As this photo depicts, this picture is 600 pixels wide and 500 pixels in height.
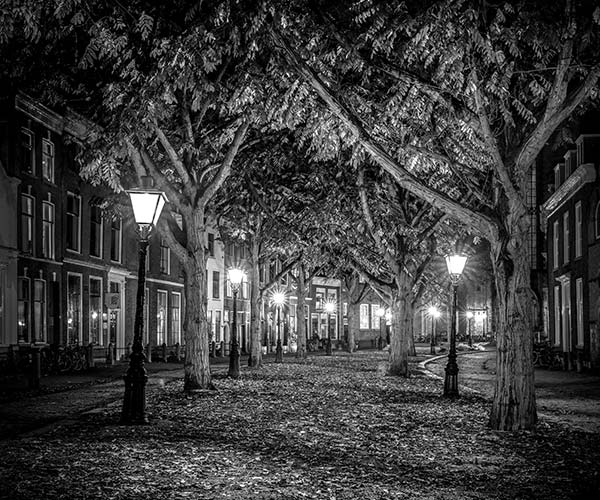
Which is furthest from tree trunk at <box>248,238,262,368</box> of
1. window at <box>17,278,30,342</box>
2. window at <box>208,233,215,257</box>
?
window at <box>208,233,215,257</box>

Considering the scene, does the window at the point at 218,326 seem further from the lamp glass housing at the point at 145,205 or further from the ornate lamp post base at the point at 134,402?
the ornate lamp post base at the point at 134,402

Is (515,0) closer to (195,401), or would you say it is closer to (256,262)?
(195,401)

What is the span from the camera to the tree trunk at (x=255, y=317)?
3397 centimetres

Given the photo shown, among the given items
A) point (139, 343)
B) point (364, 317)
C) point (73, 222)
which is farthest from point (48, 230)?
point (364, 317)

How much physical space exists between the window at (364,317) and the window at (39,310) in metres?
60.3

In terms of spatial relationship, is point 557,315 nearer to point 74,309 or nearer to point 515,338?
point 74,309

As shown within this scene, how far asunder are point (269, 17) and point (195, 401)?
9.05 m

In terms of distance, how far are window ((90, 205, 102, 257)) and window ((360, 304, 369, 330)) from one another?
5406 cm

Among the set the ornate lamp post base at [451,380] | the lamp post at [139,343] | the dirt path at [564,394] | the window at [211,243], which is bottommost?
the dirt path at [564,394]

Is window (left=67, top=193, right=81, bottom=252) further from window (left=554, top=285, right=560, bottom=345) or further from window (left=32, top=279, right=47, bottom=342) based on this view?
window (left=554, top=285, right=560, bottom=345)

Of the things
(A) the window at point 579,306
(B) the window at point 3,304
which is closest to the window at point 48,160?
(B) the window at point 3,304

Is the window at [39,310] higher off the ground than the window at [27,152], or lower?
lower

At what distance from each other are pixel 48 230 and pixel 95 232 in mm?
5783

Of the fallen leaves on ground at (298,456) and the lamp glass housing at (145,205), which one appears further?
the lamp glass housing at (145,205)
